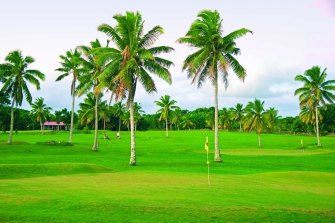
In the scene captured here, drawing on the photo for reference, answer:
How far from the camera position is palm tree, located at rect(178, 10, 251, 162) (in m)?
41.9

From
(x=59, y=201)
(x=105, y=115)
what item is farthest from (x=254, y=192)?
(x=105, y=115)

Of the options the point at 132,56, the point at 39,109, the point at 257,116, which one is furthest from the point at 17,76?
the point at 39,109

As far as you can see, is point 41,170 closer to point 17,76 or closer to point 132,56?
point 132,56

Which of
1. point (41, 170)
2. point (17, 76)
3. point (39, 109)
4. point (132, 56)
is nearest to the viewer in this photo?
point (41, 170)

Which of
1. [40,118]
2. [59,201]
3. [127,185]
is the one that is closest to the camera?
[59,201]

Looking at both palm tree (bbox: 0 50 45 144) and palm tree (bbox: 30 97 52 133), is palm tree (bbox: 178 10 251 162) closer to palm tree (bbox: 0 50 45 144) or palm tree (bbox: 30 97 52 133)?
palm tree (bbox: 0 50 45 144)

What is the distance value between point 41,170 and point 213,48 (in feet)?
75.0

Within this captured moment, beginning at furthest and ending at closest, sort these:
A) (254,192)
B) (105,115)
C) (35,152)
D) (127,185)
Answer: (105,115) < (35,152) < (127,185) < (254,192)

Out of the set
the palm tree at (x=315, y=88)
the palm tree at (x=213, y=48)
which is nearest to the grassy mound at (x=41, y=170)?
the palm tree at (x=213, y=48)

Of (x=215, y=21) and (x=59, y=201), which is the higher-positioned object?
(x=215, y=21)

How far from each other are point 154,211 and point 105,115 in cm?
8565

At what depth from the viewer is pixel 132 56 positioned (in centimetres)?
3878

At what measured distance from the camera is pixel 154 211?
44.4 feet

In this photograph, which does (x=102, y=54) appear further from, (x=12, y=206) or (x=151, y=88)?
(x=12, y=206)
